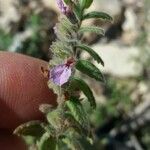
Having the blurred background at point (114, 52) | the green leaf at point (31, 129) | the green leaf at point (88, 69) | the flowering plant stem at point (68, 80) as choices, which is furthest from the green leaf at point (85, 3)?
the blurred background at point (114, 52)

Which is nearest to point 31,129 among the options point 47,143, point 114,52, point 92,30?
point 47,143

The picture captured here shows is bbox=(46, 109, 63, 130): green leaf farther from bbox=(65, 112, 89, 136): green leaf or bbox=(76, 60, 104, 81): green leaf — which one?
bbox=(76, 60, 104, 81): green leaf

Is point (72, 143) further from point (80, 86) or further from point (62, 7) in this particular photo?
point (62, 7)

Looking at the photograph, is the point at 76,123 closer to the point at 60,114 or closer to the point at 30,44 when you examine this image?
the point at 60,114

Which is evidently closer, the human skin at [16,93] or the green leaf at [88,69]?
the green leaf at [88,69]

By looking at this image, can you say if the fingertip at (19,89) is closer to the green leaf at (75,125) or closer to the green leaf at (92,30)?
the green leaf at (75,125)

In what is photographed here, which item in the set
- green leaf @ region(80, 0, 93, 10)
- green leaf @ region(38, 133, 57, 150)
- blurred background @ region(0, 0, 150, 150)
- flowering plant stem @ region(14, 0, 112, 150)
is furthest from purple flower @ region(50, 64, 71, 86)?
blurred background @ region(0, 0, 150, 150)
